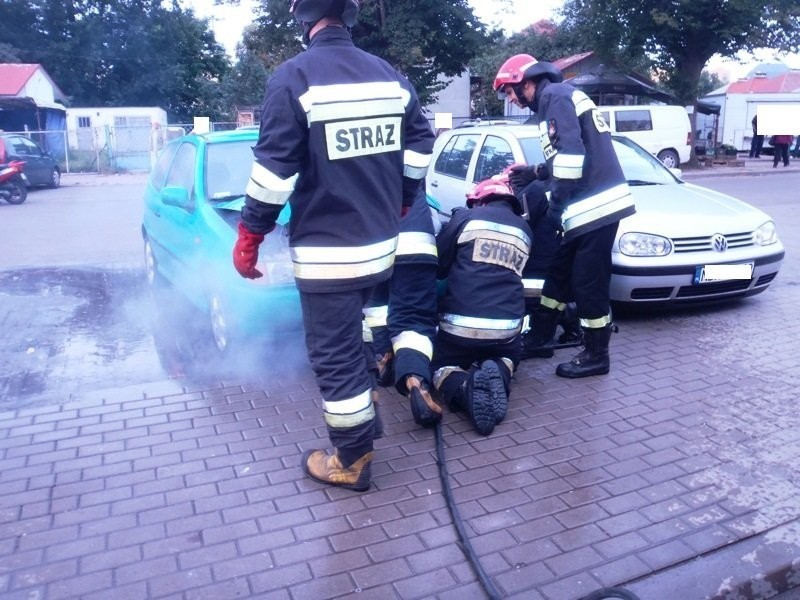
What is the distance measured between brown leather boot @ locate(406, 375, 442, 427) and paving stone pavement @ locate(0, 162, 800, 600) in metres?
0.11

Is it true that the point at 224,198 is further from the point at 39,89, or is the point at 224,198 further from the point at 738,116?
the point at 738,116

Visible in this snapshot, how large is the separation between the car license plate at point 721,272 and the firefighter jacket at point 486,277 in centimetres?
208

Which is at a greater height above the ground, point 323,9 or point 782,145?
point 323,9

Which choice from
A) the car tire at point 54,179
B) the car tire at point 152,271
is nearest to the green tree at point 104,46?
the car tire at point 54,179

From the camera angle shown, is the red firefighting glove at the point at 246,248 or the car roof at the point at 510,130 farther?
the car roof at the point at 510,130

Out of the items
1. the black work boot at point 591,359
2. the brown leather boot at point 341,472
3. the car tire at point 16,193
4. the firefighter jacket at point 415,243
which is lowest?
the brown leather boot at point 341,472

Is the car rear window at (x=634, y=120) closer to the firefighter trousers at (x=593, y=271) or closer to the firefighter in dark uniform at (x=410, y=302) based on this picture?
the firefighter trousers at (x=593, y=271)

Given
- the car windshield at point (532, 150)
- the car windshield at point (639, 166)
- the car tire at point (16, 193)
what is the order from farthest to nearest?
the car tire at point (16, 193), the car windshield at point (639, 166), the car windshield at point (532, 150)

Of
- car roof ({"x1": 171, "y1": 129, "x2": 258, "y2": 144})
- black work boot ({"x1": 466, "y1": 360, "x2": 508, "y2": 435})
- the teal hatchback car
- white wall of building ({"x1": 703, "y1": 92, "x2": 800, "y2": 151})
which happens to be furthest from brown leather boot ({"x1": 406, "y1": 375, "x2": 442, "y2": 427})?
white wall of building ({"x1": 703, "y1": 92, "x2": 800, "y2": 151})

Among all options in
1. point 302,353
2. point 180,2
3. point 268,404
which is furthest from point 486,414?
point 180,2

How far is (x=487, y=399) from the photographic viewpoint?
432 cm

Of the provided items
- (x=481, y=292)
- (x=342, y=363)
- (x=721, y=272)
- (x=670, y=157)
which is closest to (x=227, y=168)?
(x=481, y=292)

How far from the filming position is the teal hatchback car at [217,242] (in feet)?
17.3

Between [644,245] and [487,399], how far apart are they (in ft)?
8.21
